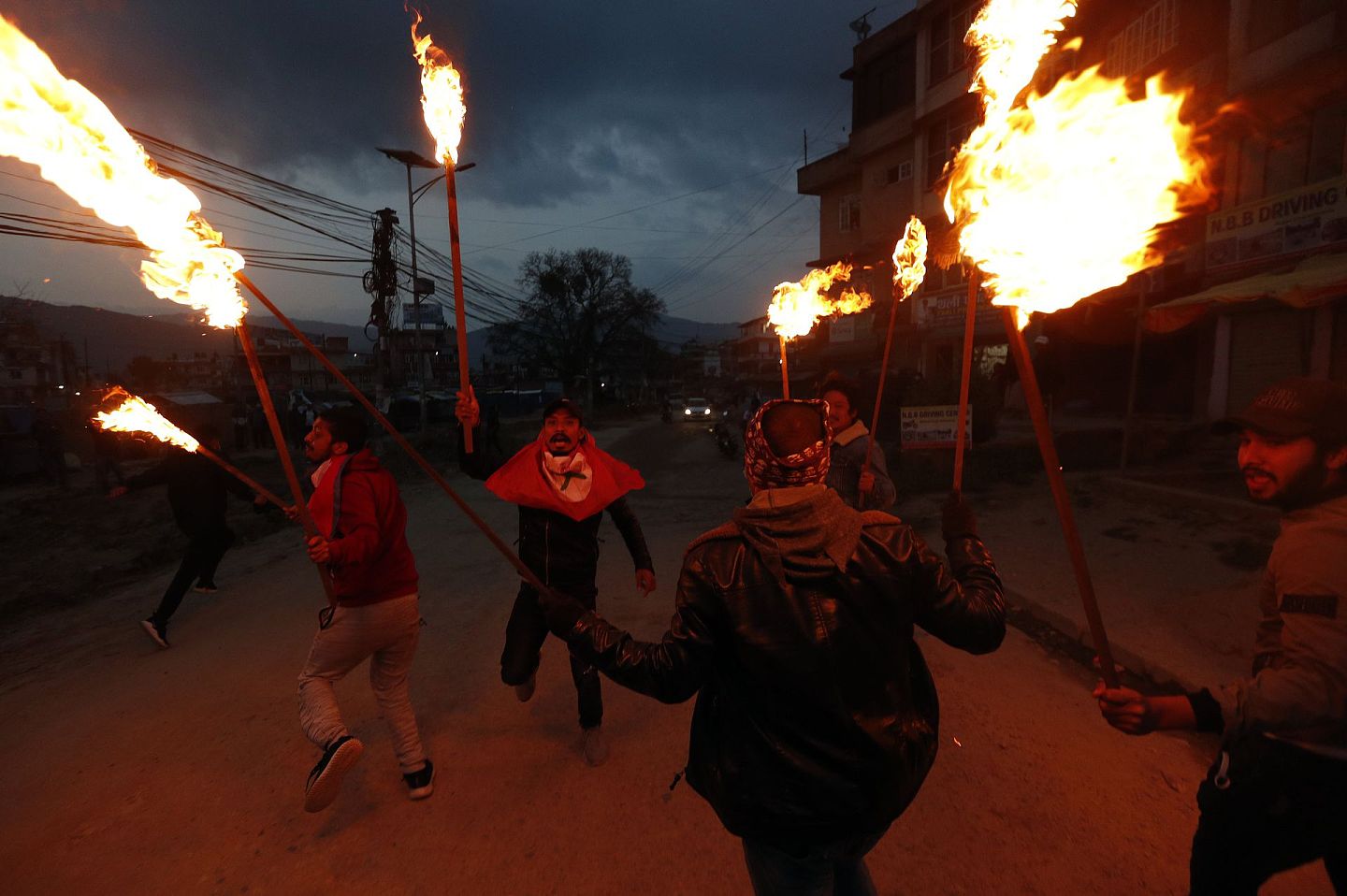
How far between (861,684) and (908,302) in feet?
94.0

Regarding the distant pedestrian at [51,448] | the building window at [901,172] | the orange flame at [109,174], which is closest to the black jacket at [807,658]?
the orange flame at [109,174]

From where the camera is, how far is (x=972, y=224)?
255 cm

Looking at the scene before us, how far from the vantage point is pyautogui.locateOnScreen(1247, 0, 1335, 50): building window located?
13.1 metres

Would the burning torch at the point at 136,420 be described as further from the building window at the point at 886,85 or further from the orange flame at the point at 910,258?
the building window at the point at 886,85

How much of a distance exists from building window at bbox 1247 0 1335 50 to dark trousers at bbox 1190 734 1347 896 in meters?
17.7

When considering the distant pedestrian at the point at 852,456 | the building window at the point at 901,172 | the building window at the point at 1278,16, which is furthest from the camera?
the building window at the point at 901,172

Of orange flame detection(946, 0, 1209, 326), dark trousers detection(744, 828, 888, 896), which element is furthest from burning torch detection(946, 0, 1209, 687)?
dark trousers detection(744, 828, 888, 896)

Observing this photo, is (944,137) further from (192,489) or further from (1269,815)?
(1269,815)

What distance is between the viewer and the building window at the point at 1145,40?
16484mm

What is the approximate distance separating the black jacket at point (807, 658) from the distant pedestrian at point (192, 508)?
18.3ft

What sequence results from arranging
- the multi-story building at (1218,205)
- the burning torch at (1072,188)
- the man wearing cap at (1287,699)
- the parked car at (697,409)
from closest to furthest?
the man wearing cap at (1287,699) < the burning torch at (1072,188) < the multi-story building at (1218,205) < the parked car at (697,409)

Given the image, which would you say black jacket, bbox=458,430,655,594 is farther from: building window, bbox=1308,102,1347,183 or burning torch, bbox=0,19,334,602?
building window, bbox=1308,102,1347,183

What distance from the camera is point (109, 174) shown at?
297 cm

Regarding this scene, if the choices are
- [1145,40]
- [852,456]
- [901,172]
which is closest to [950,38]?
[901,172]
